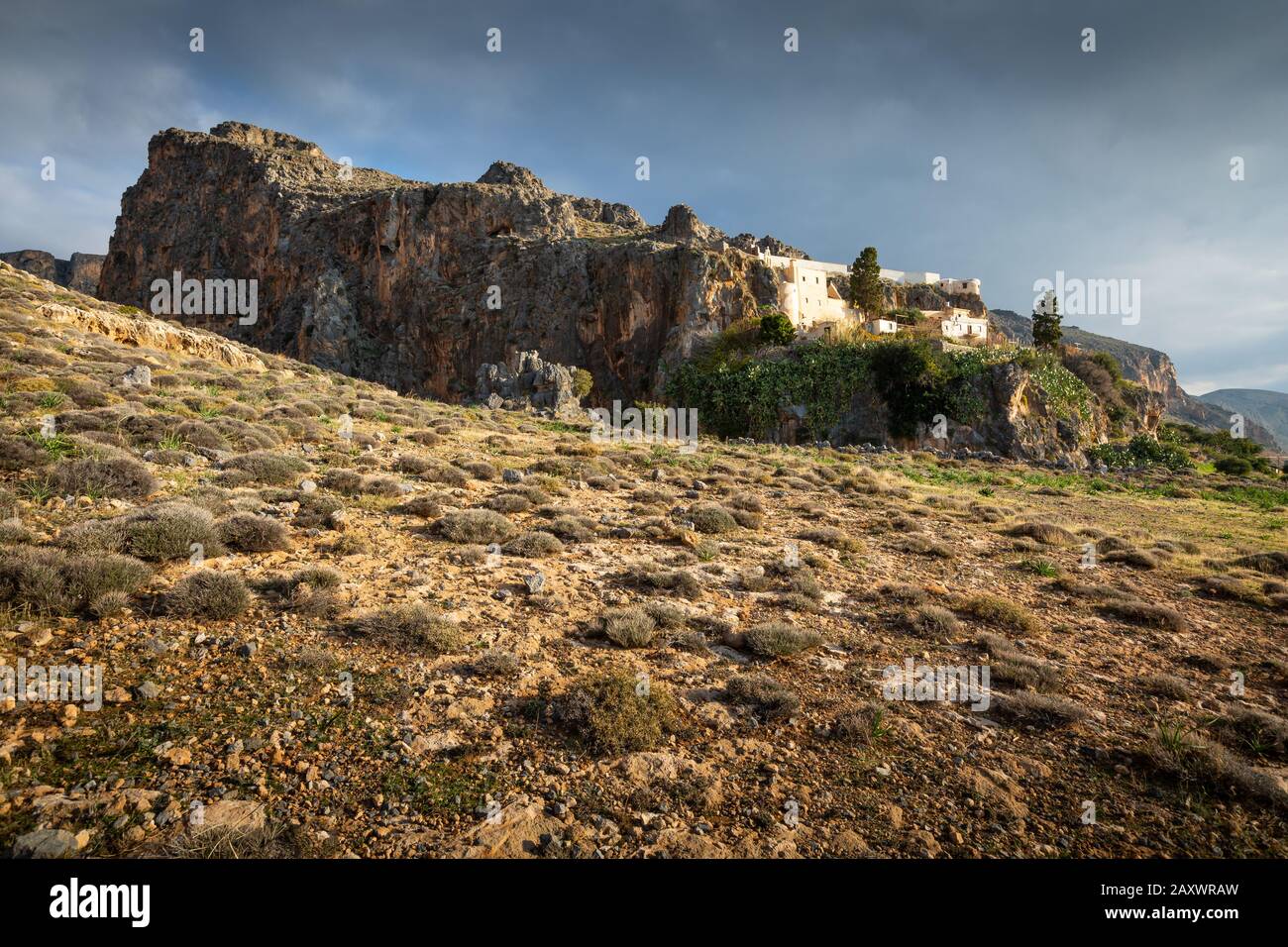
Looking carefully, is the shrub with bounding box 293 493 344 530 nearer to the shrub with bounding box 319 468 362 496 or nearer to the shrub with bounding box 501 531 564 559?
the shrub with bounding box 319 468 362 496

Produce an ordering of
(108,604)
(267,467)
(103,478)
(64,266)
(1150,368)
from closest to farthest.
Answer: (108,604)
(103,478)
(267,467)
(64,266)
(1150,368)

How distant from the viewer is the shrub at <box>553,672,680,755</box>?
4062mm

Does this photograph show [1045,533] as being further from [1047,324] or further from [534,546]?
[1047,324]

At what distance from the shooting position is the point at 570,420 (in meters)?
29.2

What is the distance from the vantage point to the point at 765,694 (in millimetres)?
4809

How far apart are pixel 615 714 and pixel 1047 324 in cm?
5302

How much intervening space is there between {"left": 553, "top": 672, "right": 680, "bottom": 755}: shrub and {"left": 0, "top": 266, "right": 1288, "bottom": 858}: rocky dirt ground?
0.03 meters

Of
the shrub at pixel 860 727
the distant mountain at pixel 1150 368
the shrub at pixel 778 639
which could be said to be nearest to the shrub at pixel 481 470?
the shrub at pixel 778 639

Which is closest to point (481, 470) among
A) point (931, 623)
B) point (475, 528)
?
point (475, 528)

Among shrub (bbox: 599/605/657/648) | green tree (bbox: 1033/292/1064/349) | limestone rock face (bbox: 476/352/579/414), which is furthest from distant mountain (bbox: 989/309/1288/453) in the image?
shrub (bbox: 599/605/657/648)
